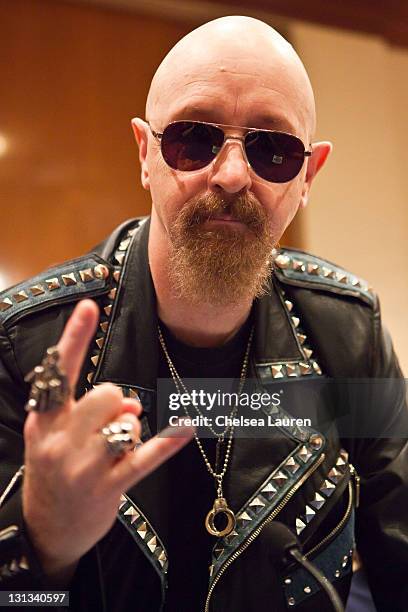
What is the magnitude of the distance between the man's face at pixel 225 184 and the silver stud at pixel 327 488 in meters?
0.29

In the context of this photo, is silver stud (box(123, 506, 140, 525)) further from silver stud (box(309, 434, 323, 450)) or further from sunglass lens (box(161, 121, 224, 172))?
sunglass lens (box(161, 121, 224, 172))

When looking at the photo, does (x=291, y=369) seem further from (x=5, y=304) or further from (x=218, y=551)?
(x=5, y=304)

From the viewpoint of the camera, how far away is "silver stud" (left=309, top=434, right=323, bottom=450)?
2.56ft

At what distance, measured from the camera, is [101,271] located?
2.70ft

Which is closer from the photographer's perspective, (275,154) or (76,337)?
(76,337)

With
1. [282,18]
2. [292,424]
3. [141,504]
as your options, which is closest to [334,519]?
[292,424]

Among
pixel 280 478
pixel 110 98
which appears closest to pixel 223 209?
pixel 280 478

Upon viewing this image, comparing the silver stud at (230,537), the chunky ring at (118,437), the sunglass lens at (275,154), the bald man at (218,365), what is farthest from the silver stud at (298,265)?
the chunky ring at (118,437)

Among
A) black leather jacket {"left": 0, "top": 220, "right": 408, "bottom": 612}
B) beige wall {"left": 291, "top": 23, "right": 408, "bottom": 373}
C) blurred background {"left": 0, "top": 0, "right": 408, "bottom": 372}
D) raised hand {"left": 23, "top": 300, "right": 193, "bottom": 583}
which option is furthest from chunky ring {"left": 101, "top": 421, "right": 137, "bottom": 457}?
beige wall {"left": 291, "top": 23, "right": 408, "bottom": 373}

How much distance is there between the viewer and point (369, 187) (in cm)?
145

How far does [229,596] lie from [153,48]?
104 centimetres

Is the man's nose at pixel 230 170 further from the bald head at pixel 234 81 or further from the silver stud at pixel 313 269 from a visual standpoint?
the silver stud at pixel 313 269

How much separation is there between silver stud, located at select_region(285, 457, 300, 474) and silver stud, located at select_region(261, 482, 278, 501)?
0.11ft

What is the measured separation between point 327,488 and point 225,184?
0.44 m
